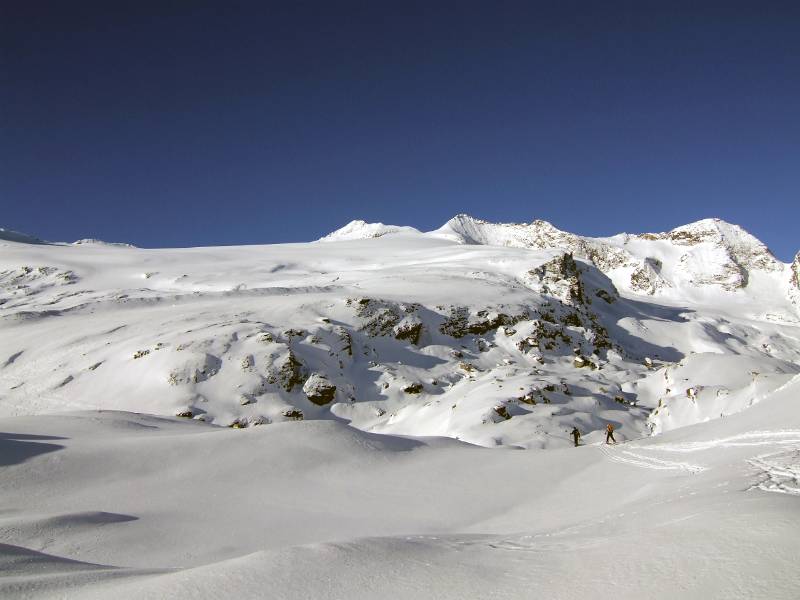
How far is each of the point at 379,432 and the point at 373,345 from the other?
374 inches

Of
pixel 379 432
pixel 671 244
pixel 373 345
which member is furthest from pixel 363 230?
pixel 379 432

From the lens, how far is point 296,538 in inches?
324

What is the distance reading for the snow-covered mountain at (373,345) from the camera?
2827 centimetres

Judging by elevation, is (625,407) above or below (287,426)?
below

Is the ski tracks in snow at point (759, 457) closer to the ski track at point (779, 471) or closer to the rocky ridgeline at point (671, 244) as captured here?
the ski track at point (779, 471)

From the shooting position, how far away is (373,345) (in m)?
38.0

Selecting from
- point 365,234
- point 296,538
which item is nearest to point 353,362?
point 296,538

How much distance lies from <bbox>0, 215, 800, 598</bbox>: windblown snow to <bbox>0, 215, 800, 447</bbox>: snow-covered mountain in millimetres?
229

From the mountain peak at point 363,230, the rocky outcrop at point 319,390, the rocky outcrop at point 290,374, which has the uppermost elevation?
the mountain peak at point 363,230

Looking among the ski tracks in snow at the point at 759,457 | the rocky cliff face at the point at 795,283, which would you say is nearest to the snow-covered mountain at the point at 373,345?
the ski tracks in snow at the point at 759,457

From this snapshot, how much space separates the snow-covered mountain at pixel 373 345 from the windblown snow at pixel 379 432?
229mm

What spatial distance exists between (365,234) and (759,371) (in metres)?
140

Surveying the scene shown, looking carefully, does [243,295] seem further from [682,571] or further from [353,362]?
[682,571]

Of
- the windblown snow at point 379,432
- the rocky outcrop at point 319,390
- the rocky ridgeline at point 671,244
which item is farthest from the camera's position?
the rocky ridgeline at point 671,244
